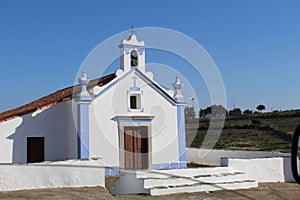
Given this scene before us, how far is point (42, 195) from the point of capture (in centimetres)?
994

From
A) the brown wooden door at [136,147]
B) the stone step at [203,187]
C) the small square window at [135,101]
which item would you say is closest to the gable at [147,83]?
the small square window at [135,101]

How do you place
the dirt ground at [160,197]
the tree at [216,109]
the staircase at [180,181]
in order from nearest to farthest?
1. the dirt ground at [160,197]
2. the staircase at [180,181]
3. the tree at [216,109]

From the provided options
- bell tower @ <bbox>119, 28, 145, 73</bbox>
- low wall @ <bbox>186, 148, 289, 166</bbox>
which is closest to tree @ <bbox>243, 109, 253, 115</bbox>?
low wall @ <bbox>186, 148, 289, 166</bbox>

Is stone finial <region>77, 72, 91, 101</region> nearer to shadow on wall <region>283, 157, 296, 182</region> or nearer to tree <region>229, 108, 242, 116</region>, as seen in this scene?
shadow on wall <region>283, 157, 296, 182</region>

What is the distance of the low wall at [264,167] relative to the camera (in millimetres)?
14078

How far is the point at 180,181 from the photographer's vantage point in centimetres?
1245

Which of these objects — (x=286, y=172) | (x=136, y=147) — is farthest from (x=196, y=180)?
(x=136, y=147)

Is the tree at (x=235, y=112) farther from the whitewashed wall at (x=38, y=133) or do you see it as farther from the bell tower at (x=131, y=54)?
the whitewashed wall at (x=38, y=133)

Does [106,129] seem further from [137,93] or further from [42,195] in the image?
[42,195]

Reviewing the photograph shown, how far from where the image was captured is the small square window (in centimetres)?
1657

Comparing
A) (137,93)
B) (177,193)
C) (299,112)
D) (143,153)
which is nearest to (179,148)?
(143,153)

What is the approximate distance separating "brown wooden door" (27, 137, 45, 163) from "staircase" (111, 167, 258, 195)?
426 centimetres

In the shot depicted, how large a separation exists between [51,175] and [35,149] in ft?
15.5

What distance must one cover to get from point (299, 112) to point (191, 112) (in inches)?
755
